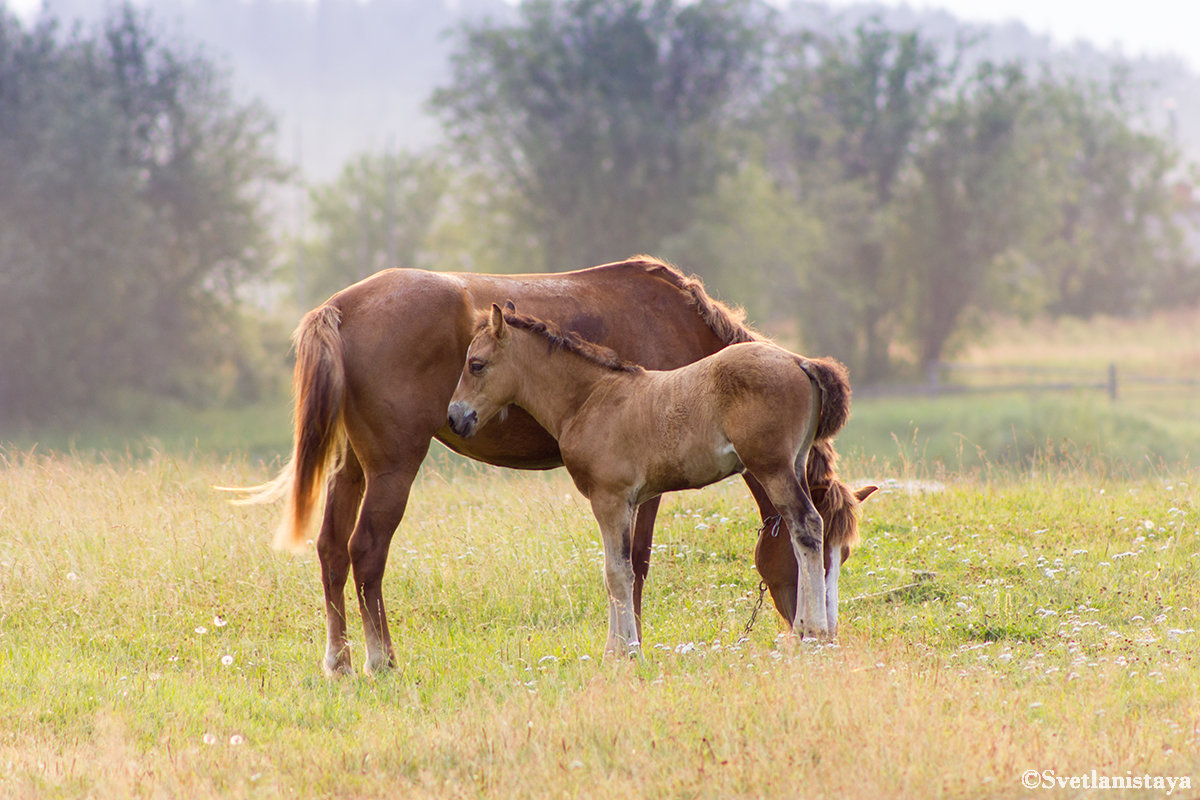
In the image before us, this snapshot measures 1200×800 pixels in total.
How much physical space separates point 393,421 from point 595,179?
29.9 metres

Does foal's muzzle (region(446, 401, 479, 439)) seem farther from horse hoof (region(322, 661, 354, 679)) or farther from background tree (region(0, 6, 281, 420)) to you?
background tree (region(0, 6, 281, 420))

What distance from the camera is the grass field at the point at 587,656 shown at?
3.73m

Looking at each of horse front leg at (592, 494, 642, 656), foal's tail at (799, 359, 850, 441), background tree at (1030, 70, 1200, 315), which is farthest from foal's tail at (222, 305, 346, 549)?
background tree at (1030, 70, 1200, 315)

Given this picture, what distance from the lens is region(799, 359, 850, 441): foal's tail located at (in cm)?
459

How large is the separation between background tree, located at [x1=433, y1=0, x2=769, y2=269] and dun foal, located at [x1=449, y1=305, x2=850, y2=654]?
28.6m

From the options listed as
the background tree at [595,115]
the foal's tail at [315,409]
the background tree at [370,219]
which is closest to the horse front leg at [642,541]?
the foal's tail at [315,409]

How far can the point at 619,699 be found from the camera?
425 centimetres

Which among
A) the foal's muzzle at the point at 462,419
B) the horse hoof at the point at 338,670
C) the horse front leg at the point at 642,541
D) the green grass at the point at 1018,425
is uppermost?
the foal's muzzle at the point at 462,419

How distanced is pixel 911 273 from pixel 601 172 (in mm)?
12103

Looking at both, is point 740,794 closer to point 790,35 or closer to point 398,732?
point 398,732

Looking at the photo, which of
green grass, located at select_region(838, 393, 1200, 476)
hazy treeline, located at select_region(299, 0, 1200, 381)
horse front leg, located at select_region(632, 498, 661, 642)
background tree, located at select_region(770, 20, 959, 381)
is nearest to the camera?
horse front leg, located at select_region(632, 498, 661, 642)

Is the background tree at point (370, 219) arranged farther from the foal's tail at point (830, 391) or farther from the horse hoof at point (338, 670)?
the foal's tail at point (830, 391)

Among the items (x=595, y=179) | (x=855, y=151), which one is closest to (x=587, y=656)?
(x=595, y=179)

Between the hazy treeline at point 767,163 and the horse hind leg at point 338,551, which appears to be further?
the hazy treeline at point 767,163
